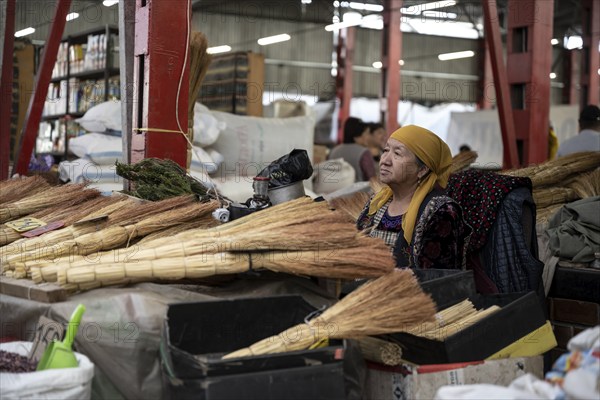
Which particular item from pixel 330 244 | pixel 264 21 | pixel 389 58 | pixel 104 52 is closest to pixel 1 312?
pixel 330 244

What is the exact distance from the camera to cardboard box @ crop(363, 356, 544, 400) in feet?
6.37

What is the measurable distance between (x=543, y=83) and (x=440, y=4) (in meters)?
12.2

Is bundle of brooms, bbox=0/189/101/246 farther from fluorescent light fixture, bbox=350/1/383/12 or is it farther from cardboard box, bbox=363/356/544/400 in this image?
fluorescent light fixture, bbox=350/1/383/12

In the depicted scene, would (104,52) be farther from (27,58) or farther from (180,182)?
(180,182)

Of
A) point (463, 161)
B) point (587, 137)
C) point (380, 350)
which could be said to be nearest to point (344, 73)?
point (587, 137)

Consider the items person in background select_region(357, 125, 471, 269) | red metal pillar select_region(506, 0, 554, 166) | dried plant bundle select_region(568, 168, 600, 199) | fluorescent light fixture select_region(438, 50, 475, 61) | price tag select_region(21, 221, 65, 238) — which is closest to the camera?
price tag select_region(21, 221, 65, 238)

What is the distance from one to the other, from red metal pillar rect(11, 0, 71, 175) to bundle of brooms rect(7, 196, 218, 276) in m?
3.27

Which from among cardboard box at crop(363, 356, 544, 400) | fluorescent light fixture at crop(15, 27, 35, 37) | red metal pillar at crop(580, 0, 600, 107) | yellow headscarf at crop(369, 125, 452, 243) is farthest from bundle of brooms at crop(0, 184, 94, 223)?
fluorescent light fixture at crop(15, 27, 35, 37)

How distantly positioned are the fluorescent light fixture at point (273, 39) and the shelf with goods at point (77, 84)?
Result: 11764 mm

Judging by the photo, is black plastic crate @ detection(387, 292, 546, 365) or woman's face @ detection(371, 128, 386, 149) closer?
black plastic crate @ detection(387, 292, 546, 365)

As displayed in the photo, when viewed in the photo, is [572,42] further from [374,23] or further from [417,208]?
[417,208]

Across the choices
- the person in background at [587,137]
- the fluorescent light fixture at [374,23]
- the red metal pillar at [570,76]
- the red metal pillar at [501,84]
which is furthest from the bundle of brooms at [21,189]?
the red metal pillar at [570,76]

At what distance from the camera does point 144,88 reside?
12.5 ft

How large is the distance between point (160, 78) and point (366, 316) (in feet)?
7.35
